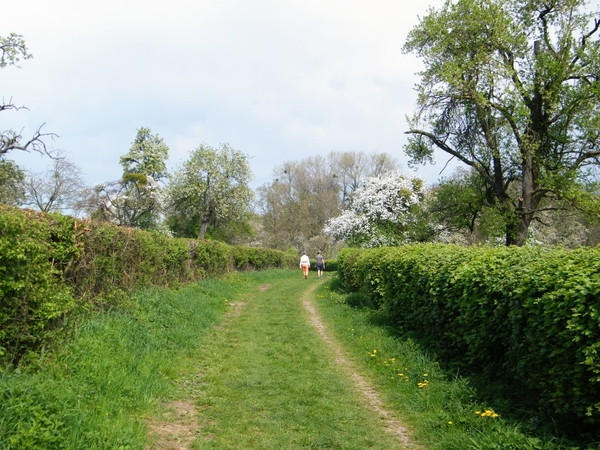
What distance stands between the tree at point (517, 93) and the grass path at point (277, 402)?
47.5 feet

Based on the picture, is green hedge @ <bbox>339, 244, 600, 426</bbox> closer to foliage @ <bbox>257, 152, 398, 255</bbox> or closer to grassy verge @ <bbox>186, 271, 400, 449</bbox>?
grassy verge @ <bbox>186, 271, 400, 449</bbox>

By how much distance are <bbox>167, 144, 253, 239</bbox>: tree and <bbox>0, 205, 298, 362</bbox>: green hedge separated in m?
35.5

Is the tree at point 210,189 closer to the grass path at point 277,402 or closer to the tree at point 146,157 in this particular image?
the tree at point 146,157

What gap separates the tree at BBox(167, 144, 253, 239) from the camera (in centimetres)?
4697

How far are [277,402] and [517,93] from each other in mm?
19016

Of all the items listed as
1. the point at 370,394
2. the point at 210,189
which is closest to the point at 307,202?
the point at 210,189

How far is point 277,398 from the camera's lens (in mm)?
6270

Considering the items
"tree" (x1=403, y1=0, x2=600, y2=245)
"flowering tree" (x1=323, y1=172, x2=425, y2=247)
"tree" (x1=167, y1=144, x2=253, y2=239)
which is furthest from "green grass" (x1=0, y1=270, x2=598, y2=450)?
"tree" (x1=167, y1=144, x2=253, y2=239)

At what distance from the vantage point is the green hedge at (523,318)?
3.99 metres

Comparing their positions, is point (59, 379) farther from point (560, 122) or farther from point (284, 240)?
point (284, 240)

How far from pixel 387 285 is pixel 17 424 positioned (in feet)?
Result: 27.4

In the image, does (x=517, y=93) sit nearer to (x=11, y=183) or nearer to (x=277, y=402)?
(x=277, y=402)

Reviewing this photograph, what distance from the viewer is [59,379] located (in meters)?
5.00

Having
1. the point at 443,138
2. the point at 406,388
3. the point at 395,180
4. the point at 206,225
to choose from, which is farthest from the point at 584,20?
the point at 206,225
